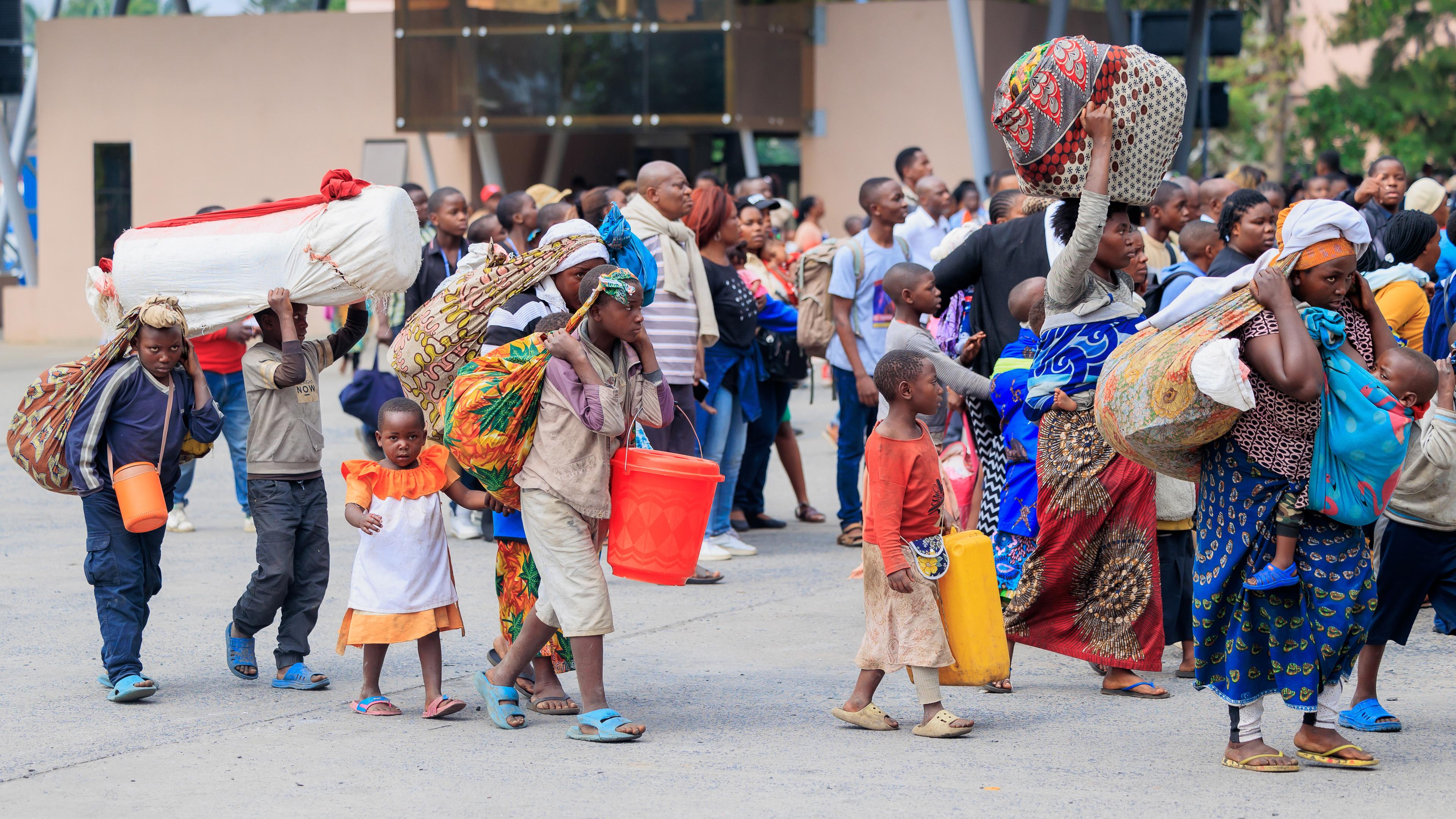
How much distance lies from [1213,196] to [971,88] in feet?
25.5

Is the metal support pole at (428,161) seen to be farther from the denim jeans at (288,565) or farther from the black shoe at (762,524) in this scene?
the denim jeans at (288,565)

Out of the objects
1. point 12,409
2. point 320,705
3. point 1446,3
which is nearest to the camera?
point 320,705

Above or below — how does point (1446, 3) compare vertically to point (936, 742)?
above

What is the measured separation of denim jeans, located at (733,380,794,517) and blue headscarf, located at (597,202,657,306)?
3.67m

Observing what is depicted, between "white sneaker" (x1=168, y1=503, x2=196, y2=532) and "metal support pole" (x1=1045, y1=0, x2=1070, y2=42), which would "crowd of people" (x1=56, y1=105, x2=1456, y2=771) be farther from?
"metal support pole" (x1=1045, y1=0, x2=1070, y2=42)

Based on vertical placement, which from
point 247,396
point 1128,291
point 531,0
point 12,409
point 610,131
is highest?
point 531,0

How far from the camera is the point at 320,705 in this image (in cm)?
588

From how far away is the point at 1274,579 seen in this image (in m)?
4.75

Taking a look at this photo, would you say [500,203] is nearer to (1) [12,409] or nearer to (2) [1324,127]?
(1) [12,409]

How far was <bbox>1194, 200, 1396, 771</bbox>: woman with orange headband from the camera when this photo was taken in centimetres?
473

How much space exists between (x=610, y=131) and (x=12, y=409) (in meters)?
10.0

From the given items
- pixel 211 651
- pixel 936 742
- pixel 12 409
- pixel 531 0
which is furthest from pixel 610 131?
pixel 936 742

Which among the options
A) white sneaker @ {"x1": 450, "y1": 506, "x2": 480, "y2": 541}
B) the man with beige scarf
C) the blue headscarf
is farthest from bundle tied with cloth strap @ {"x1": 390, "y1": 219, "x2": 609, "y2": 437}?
white sneaker @ {"x1": 450, "y1": 506, "x2": 480, "y2": 541}

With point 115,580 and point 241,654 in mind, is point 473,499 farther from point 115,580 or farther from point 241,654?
point 115,580
